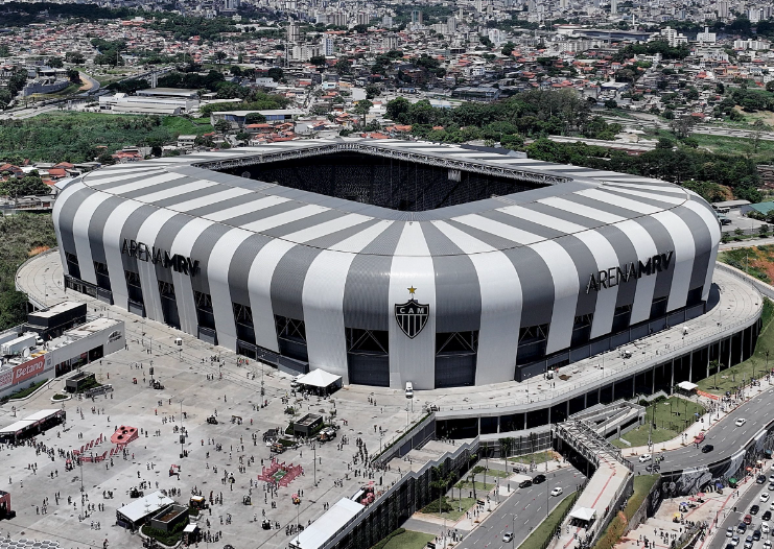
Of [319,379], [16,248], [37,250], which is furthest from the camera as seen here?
[37,250]

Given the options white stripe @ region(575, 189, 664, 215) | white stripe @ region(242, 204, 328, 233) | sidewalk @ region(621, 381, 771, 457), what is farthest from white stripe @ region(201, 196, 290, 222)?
sidewalk @ region(621, 381, 771, 457)

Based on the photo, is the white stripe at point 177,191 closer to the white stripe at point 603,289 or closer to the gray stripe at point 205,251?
the gray stripe at point 205,251

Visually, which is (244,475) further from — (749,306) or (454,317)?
(749,306)

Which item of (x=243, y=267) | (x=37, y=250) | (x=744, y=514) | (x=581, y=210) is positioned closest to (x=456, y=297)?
(x=243, y=267)

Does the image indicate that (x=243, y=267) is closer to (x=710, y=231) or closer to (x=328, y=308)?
(x=328, y=308)

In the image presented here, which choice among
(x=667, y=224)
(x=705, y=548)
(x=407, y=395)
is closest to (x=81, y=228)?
(x=407, y=395)

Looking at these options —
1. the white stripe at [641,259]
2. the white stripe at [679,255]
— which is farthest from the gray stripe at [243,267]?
the white stripe at [679,255]

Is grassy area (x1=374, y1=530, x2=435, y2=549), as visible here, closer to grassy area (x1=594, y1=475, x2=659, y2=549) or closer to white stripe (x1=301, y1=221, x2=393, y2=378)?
grassy area (x1=594, y1=475, x2=659, y2=549)
